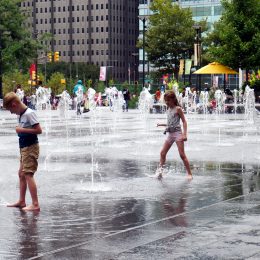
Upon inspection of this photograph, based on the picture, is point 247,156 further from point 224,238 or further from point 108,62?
point 108,62

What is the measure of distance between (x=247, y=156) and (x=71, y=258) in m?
10.4

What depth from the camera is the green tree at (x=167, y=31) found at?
7831cm

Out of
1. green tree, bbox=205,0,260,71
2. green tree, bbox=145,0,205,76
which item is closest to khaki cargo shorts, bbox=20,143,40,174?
green tree, bbox=205,0,260,71

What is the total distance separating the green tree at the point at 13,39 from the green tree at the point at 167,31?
15.9m

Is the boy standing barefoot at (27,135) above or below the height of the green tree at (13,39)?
below

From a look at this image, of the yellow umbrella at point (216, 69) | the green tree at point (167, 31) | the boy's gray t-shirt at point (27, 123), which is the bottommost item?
the boy's gray t-shirt at point (27, 123)

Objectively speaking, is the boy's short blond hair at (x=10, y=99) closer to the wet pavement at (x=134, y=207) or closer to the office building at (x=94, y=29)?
the wet pavement at (x=134, y=207)

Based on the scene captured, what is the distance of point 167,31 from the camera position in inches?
3095

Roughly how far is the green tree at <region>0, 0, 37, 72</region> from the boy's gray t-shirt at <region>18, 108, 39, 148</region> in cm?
5435

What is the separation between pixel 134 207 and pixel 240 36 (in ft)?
132

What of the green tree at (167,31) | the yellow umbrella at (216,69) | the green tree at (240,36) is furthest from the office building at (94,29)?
the yellow umbrella at (216,69)

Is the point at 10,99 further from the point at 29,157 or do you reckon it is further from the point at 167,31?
the point at 167,31

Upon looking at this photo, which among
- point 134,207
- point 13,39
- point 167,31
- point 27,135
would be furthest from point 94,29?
point 27,135

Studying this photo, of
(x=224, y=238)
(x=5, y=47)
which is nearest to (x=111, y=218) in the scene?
(x=224, y=238)
